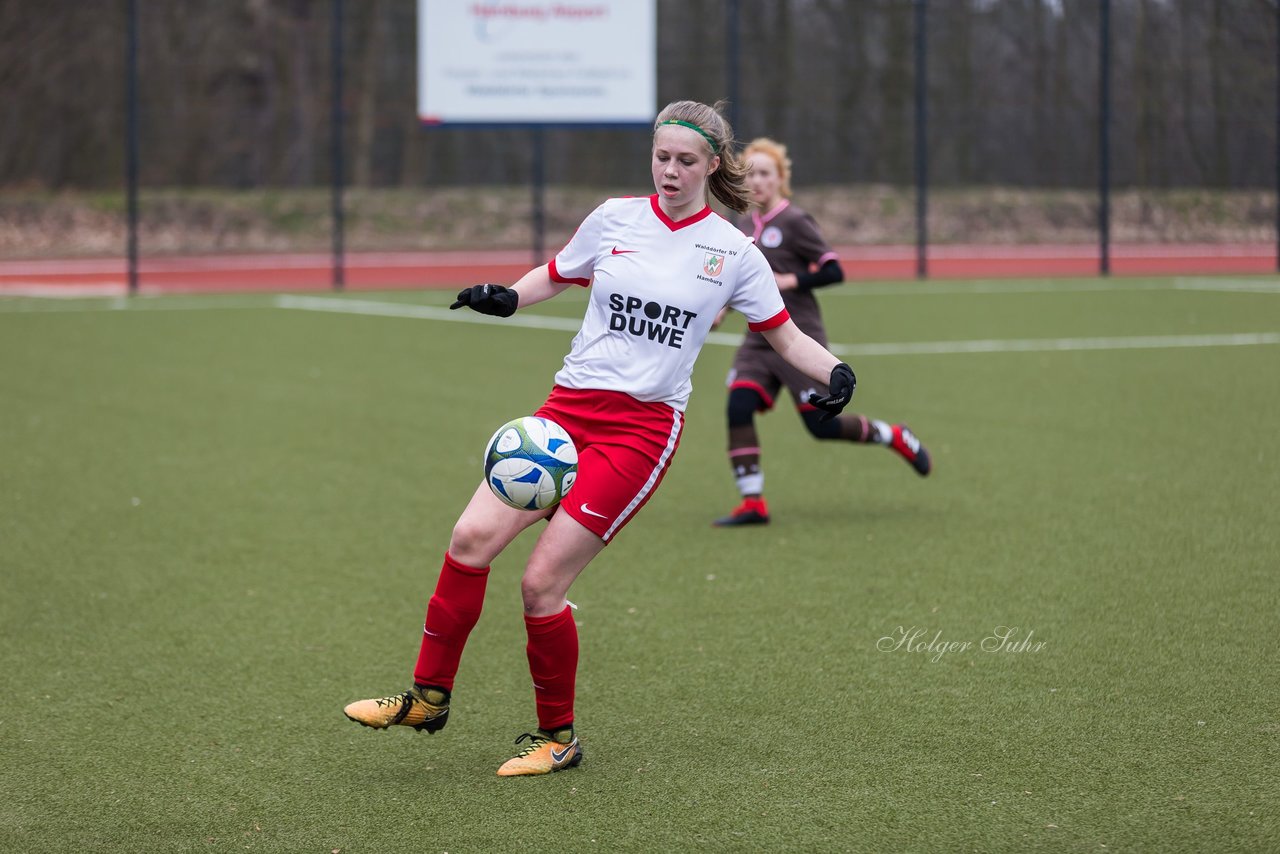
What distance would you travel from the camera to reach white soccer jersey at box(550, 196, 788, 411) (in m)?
4.55

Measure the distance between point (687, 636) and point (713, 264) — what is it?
1.88 metres

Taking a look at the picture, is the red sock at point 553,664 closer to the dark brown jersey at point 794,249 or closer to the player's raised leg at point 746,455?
the player's raised leg at point 746,455

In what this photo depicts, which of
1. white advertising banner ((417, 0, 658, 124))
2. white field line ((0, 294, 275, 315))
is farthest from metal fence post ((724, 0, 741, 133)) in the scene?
white field line ((0, 294, 275, 315))

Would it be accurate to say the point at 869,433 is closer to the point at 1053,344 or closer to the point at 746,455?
the point at 746,455

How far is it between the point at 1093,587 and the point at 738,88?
19.6 meters

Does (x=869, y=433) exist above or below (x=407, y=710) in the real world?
above

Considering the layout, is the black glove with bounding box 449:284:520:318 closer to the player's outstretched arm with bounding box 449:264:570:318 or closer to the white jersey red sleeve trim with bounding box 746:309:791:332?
the player's outstretched arm with bounding box 449:264:570:318

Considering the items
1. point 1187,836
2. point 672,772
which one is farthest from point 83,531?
point 1187,836

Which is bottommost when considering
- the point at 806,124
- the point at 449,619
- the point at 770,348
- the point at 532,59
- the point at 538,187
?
the point at 449,619

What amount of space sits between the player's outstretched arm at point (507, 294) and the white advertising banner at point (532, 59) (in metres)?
17.6

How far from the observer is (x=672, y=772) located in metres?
4.58

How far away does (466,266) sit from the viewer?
27531mm

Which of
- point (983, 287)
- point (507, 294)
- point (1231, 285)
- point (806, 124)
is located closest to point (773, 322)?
point (507, 294)

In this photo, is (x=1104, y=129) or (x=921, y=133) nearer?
(x=921, y=133)
